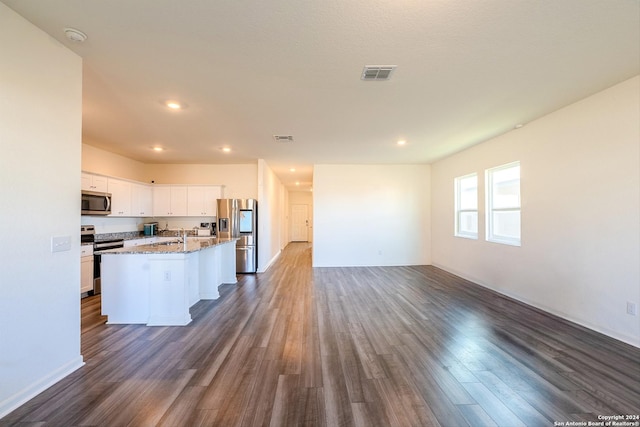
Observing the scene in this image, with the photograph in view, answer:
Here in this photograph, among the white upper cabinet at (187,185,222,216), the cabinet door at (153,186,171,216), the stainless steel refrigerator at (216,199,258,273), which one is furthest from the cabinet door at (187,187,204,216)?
the stainless steel refrigerator at (216,199,258,273)

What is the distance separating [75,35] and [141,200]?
448 cm

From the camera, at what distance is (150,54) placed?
7.03ft

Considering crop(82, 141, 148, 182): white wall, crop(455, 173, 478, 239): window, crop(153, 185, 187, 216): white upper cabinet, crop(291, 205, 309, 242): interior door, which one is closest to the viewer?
crop(82, 141, 148, 182): white wall

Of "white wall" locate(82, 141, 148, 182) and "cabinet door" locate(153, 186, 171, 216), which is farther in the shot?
"cabinet door" locate(153, 186, 171, 216)

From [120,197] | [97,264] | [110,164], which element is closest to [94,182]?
[120,197]

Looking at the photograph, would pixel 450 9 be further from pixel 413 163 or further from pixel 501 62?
pixel 413 163

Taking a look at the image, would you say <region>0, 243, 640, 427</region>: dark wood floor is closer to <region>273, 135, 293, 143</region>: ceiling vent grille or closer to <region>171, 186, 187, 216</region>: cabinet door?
<region>273, 135, 293, 143</region>: ceiling vent grille

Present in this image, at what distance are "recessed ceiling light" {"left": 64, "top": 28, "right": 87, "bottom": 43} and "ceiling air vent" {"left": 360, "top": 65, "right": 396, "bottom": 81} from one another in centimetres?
221

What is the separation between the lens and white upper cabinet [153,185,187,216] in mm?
6145

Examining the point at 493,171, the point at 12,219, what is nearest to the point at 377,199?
the point at 493,171

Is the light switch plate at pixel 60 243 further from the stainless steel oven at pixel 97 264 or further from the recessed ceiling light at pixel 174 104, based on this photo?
the stainless steel oven at pixel 97 264

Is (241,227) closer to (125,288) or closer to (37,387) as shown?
(125,288)

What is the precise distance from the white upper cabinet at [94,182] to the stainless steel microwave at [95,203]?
0.38 feet

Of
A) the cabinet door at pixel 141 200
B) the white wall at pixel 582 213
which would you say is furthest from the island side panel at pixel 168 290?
the white wall at pixel 582 213
